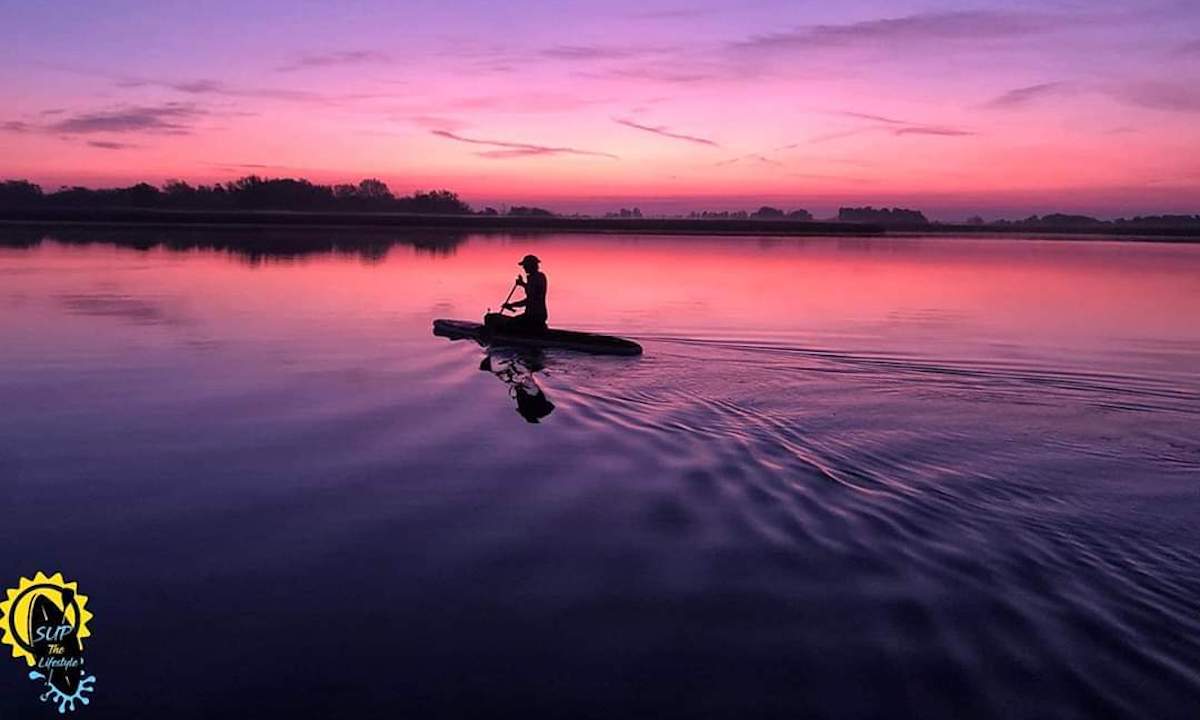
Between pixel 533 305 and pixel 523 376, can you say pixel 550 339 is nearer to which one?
pixel 533 305

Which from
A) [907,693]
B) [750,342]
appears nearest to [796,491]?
[907,693]

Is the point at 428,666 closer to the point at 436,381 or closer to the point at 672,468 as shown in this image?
the point at 672,468

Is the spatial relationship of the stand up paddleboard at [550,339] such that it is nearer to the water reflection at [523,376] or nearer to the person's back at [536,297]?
the water reflection at [523,376]

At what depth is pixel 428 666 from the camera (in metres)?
5.91

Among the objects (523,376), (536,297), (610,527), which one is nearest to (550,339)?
(536,297)

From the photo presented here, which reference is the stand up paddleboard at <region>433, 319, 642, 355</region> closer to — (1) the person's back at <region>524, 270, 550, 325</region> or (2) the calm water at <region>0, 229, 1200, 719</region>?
(1) the person's back at <region>524, 270, 550, 325</region>

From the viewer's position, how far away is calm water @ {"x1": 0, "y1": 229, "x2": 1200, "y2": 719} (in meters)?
5.76

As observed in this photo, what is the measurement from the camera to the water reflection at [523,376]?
14.4 metres

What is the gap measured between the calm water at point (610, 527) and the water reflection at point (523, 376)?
0.15m

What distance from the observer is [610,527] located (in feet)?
28.8

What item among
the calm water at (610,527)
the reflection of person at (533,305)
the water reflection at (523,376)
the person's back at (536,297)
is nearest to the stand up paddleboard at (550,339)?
the reflection of person at (533,305)

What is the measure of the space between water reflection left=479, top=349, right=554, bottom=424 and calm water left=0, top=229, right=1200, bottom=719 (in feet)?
0.51

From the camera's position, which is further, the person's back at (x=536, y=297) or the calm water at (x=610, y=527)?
the person's back at (x=536, y=297)

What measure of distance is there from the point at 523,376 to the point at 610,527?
9021mm
